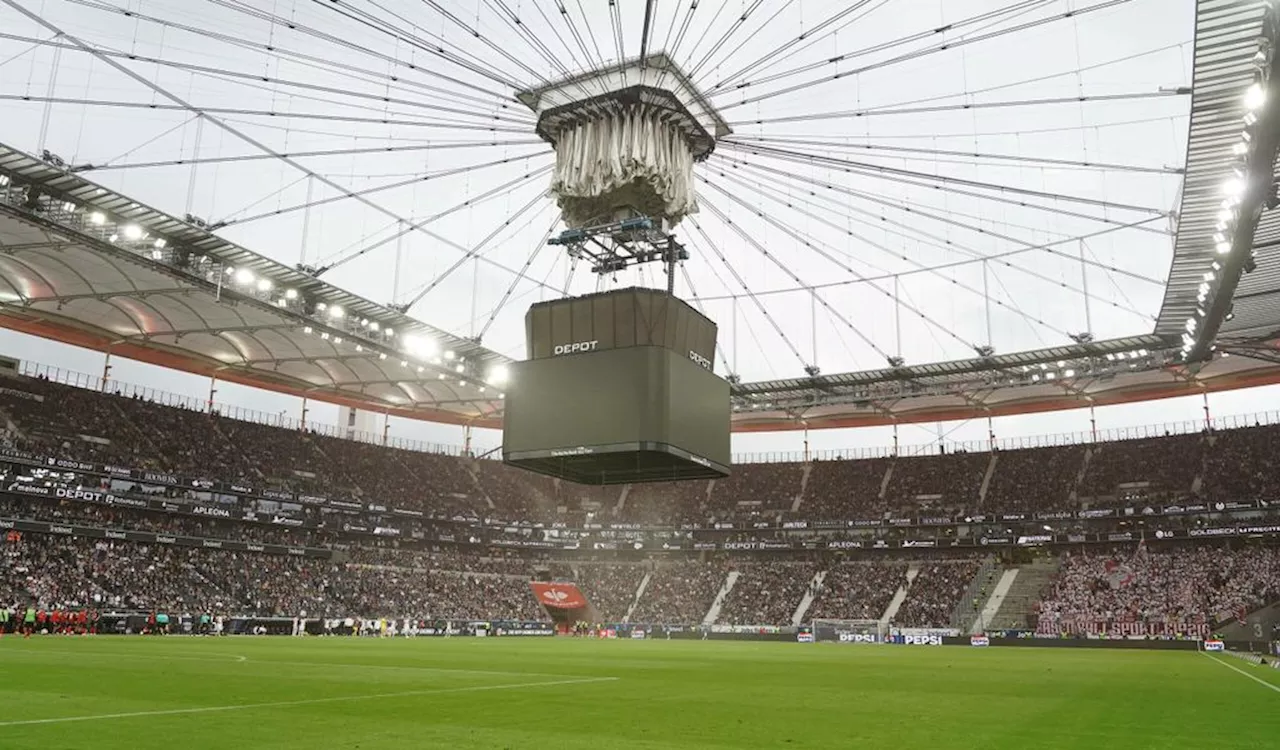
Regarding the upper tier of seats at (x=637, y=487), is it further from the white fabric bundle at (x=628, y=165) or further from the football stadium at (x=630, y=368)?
the white fabric bundle at (x=628, y=165)

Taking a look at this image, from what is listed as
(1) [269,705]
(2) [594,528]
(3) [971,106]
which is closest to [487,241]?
(3) [971,106]

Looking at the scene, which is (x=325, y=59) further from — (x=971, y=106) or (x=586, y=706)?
(x=586, y=706)

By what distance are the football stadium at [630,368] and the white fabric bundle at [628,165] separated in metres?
0.14

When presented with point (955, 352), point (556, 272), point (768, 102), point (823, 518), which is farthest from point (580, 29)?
point (823, 518)

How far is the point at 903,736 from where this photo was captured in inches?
439

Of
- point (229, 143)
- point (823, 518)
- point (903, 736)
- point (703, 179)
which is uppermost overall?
point (229, 143)

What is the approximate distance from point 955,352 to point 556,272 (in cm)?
2687

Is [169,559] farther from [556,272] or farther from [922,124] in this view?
[922,124]

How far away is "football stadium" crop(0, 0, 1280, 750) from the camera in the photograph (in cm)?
1925

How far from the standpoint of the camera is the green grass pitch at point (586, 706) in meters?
10.4

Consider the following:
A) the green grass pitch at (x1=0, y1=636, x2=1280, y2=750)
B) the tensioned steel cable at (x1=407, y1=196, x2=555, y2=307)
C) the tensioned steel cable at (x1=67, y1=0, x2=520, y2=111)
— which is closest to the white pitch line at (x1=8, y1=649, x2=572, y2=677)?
the green grass pitch at (x1=0, y1=636, x2=1280, y2=750)

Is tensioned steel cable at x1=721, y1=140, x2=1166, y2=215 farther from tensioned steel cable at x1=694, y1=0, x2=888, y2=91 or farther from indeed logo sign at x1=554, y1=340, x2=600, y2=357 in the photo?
indeed logo sign at x1=554, y1=340, x2=600, y2=357

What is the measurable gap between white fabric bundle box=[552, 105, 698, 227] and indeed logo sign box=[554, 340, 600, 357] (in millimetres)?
3991

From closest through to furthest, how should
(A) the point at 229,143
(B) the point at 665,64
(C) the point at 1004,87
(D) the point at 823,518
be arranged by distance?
(C) the point at 1004,87 < (B) the point at 665,64 < (A) the point at 229,143 < (D) the point at 823,518
